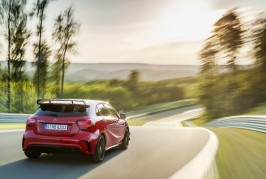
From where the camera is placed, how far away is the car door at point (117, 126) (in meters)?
11.7

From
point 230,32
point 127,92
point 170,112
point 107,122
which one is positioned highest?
point 230,32

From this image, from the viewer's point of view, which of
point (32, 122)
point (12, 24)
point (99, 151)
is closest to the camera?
point (32, 122)

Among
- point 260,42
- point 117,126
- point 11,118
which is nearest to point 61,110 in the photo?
point 117,126

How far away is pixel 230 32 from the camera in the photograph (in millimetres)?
72375

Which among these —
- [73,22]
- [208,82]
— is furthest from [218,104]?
[73,22]

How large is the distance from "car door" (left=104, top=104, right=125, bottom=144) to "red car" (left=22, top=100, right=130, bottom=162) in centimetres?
121

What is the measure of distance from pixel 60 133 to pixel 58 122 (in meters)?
0.23

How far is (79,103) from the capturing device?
1021 centimetres

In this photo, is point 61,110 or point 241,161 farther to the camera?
point 241,161

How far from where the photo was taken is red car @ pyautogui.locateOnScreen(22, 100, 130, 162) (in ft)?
31.6

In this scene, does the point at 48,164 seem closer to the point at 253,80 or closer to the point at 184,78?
the point at 253,80

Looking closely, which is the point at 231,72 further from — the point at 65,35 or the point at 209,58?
the point at 65,35

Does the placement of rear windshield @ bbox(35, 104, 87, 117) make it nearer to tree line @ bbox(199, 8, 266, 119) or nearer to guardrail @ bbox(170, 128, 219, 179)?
guardrail @ bbox(170, 128, 219, 179)

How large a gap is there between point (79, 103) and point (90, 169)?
1.75 m
